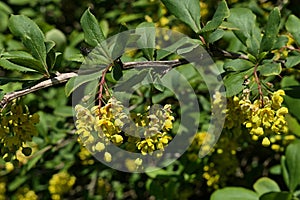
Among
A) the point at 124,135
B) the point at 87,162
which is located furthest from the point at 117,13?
the point at 124,135

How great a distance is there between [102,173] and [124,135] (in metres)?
1.33

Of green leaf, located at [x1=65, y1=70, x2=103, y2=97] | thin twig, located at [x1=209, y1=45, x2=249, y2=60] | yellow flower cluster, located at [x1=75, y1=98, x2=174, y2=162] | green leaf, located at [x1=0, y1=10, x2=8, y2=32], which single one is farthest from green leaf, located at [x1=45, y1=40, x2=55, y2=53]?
green leaf, located at [x1=0, y1=10, x2=8, y2=32]

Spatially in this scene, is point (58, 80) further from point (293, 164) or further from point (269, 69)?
point (293, 164)

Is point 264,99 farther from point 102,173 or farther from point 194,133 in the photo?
point 102,173

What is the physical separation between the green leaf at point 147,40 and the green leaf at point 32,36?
27 centimetres

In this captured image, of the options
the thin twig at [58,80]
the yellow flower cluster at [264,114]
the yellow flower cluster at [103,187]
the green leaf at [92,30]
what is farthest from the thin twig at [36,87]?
the yellow flower cluster at [103,187]

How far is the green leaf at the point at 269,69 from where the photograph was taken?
1373mm

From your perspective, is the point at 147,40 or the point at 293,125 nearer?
the point at 147,40

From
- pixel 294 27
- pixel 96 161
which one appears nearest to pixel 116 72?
pixel 294 27

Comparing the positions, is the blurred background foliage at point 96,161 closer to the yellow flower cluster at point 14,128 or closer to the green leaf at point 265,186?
the green leaf at point 265,186

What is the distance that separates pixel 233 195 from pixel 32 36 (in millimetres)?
1057

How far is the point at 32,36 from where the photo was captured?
1382 millimetres

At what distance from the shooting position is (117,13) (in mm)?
2549

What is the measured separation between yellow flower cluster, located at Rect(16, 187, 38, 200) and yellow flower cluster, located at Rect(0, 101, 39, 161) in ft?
4.17
